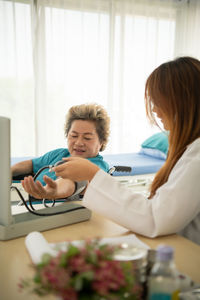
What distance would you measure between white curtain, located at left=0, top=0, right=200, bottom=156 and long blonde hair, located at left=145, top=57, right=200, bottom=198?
2.90m

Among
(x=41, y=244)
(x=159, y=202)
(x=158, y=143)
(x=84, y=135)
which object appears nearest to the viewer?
(x=41, y=244)

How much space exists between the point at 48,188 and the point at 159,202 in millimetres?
532

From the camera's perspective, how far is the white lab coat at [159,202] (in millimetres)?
1018

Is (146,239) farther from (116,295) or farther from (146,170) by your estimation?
(146,170)

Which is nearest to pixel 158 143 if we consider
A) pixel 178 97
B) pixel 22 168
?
pixel 22 168

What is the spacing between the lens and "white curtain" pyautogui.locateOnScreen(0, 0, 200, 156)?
3729mm

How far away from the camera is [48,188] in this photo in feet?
4.51

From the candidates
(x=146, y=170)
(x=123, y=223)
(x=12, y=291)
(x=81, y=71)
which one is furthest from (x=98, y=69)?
(x=12, y=291)

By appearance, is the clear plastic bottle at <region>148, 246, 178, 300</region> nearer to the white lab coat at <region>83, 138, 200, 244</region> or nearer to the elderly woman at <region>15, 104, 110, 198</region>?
the white lab coat at <region>83, 138, 200, 244</region>

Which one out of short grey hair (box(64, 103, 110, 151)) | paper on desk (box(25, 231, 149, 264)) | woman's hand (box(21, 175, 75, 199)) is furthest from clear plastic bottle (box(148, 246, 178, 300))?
short grey hair (box(64, 103, 110, 151))

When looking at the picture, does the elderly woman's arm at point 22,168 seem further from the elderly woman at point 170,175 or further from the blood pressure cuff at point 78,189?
the elderly woman at point 170,175

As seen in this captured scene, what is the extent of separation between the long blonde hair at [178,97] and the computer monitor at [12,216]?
16.2 inches

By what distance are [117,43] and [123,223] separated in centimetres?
363

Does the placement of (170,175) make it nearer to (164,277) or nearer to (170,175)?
(170,175)
